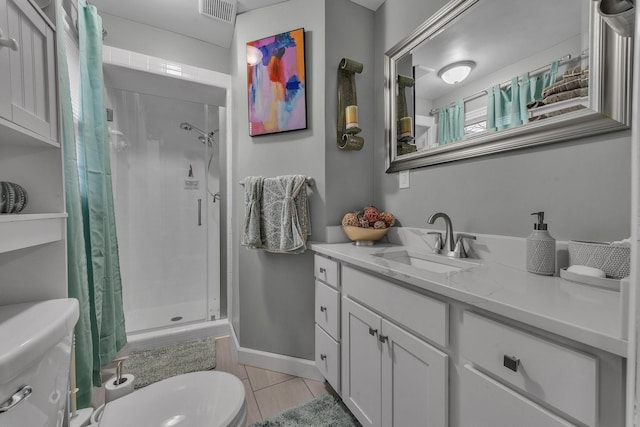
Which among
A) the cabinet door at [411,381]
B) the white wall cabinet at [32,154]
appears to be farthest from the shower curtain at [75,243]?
the cabinet door at [411,381]

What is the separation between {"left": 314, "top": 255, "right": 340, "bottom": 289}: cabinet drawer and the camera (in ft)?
4.06

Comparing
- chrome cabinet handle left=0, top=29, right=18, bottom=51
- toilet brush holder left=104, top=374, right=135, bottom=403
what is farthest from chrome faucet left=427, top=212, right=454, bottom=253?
toilet brush holder left=104, top=374, right=135, bottom=403

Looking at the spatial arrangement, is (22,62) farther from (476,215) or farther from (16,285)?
(476,215)

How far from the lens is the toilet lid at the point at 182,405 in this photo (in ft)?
2.31

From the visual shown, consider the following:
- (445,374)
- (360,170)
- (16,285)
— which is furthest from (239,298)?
(445,374)

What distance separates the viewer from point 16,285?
781 millimetres

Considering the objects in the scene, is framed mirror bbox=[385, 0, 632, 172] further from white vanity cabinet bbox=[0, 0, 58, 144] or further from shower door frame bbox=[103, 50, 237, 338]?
white vanity cabinet bbox=[0, 0, 58, 144]

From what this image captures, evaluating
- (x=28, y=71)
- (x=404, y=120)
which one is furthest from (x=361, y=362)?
(x=28, y=71)

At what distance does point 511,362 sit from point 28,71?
4.77ft

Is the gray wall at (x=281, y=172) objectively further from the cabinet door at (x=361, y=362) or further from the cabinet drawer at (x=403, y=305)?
the cabinet drawer at (x=403, y=305)

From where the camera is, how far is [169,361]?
1690mm

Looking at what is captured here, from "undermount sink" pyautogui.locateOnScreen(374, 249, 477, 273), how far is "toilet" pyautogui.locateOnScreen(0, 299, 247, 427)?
2.71 ft

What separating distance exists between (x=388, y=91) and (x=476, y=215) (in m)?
0.95

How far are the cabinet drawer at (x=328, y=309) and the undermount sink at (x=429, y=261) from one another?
0.32 metres
